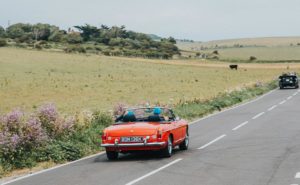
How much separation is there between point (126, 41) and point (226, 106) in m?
149

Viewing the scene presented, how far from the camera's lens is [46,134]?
15.9 metres

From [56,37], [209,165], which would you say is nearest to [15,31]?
[56,37]

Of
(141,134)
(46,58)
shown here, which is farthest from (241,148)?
(46,58)

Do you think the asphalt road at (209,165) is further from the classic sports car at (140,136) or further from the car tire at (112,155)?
the classic sports car at (140,136)

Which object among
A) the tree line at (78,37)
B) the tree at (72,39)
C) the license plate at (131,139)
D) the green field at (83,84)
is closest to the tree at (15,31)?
the tree line at (78,37)

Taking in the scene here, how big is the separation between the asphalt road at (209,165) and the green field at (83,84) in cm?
1794

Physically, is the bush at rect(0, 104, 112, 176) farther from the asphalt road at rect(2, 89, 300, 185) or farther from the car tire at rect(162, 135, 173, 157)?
the car tire at rect(162, 135, 173, 157)

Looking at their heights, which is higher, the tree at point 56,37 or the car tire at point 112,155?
the tree at point 56,37

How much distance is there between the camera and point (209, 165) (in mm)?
13219

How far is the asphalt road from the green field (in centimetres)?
1794

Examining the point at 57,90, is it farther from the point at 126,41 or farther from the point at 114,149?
the point at 126,41

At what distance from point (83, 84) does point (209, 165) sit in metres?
47.8

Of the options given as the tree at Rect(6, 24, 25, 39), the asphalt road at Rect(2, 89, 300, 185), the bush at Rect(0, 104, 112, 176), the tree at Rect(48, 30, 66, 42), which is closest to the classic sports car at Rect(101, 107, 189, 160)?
the asphalt road at Rect(2, 89, 300, 185)

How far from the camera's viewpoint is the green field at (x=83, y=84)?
4323 cm
